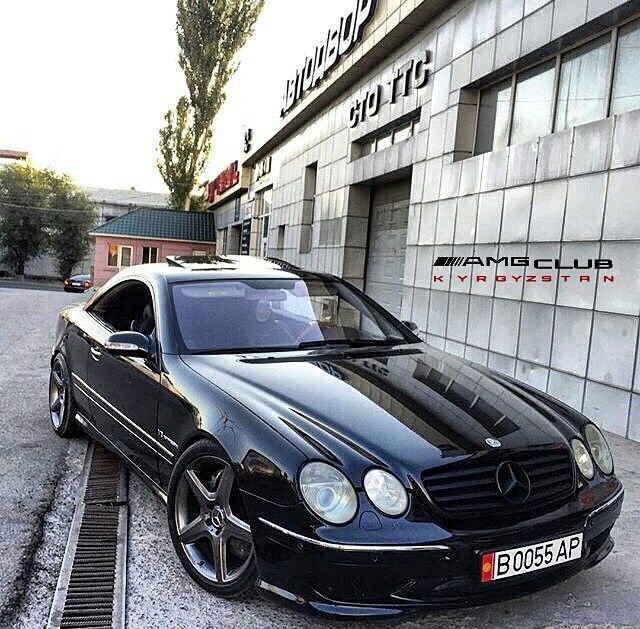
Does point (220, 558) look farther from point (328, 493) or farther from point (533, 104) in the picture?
point (533, 104)

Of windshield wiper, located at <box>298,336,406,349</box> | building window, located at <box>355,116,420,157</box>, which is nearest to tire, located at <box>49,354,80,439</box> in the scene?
windshield wiper, located at <box>298,336,406,349</box>

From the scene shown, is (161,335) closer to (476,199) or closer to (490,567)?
(490,567)

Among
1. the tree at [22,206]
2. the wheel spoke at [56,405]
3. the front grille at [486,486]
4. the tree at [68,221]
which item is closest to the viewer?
the front grille at [486,486]

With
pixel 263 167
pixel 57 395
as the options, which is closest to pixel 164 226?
pixel 263 167

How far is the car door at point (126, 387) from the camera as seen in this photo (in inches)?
131

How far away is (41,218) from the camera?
47.3 metres

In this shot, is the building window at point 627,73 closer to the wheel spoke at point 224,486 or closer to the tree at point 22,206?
the wheel spoke at point 224,486

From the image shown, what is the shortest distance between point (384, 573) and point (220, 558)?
793 mm

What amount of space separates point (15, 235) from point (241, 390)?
164 feet

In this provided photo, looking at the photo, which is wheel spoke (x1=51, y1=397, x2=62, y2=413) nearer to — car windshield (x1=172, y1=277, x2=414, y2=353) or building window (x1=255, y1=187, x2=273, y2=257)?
car windshield (x1=172, y1=277, x2=414, y2=353)

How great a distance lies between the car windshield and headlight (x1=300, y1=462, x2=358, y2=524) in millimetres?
1172

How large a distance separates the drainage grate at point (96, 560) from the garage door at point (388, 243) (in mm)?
8396

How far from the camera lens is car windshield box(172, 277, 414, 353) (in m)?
3.44

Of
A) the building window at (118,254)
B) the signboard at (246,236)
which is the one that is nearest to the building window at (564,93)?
the signboard at (246,236)
